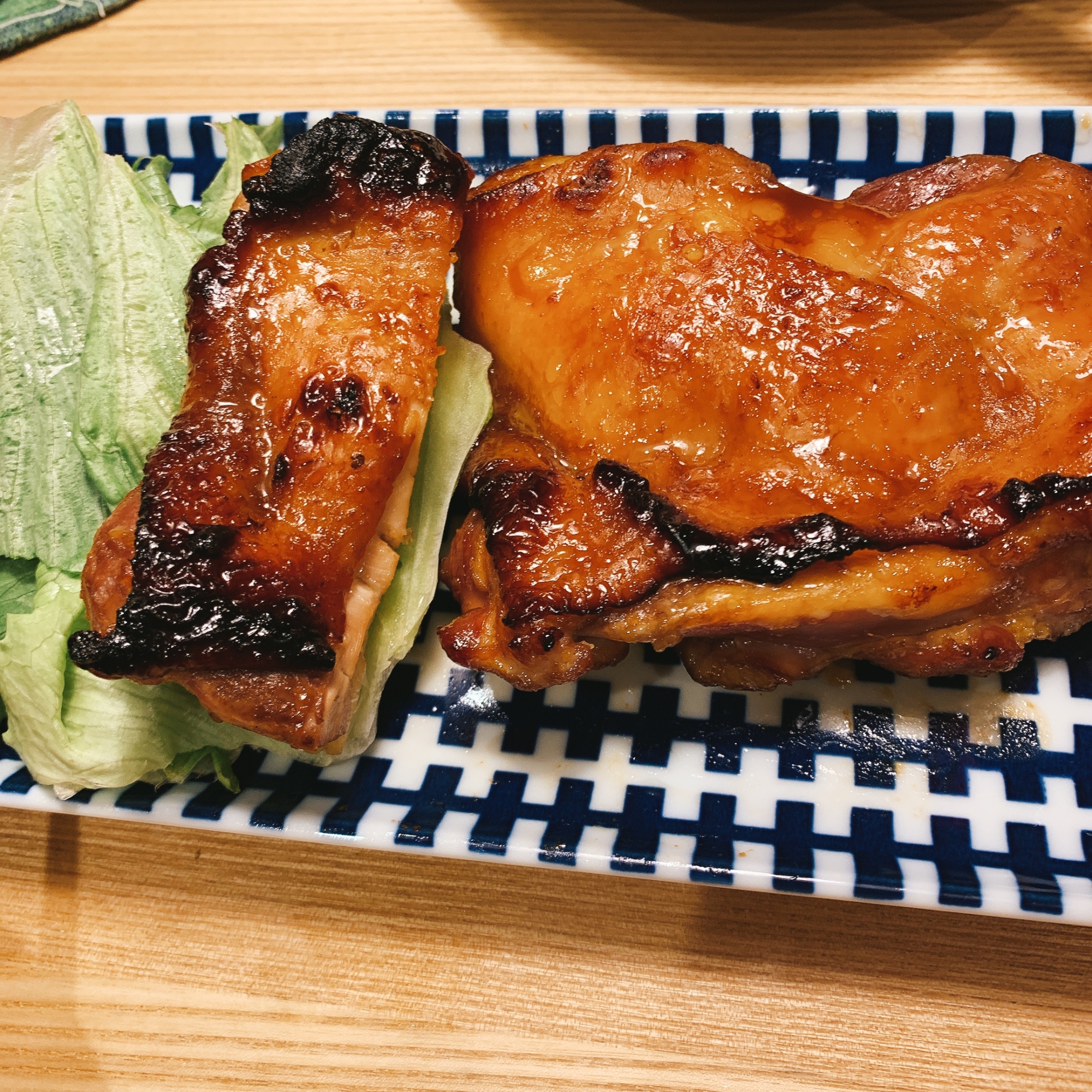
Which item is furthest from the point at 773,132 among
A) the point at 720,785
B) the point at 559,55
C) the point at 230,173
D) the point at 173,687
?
the point at 173,687

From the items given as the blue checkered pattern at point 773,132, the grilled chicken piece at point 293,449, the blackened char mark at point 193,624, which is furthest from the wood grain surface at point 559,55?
the blackened char mark at point 193,624

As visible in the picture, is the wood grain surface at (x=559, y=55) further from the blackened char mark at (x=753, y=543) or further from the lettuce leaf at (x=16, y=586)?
the blackened char mark at (x=753, y=543)

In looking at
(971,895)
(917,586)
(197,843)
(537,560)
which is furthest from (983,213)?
(197,843)

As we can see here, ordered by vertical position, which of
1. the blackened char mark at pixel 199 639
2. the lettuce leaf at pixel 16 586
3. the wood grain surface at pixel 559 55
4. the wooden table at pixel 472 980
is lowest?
the wooden table at pixel 472 980

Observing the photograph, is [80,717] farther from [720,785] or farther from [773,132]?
[773,132]

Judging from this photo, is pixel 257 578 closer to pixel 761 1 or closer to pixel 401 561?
pixel 401 561

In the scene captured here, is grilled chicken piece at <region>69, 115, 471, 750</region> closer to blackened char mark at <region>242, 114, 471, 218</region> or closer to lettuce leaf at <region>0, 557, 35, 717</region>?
blackened char mark at <region>242, 114, 471, 218</region>
